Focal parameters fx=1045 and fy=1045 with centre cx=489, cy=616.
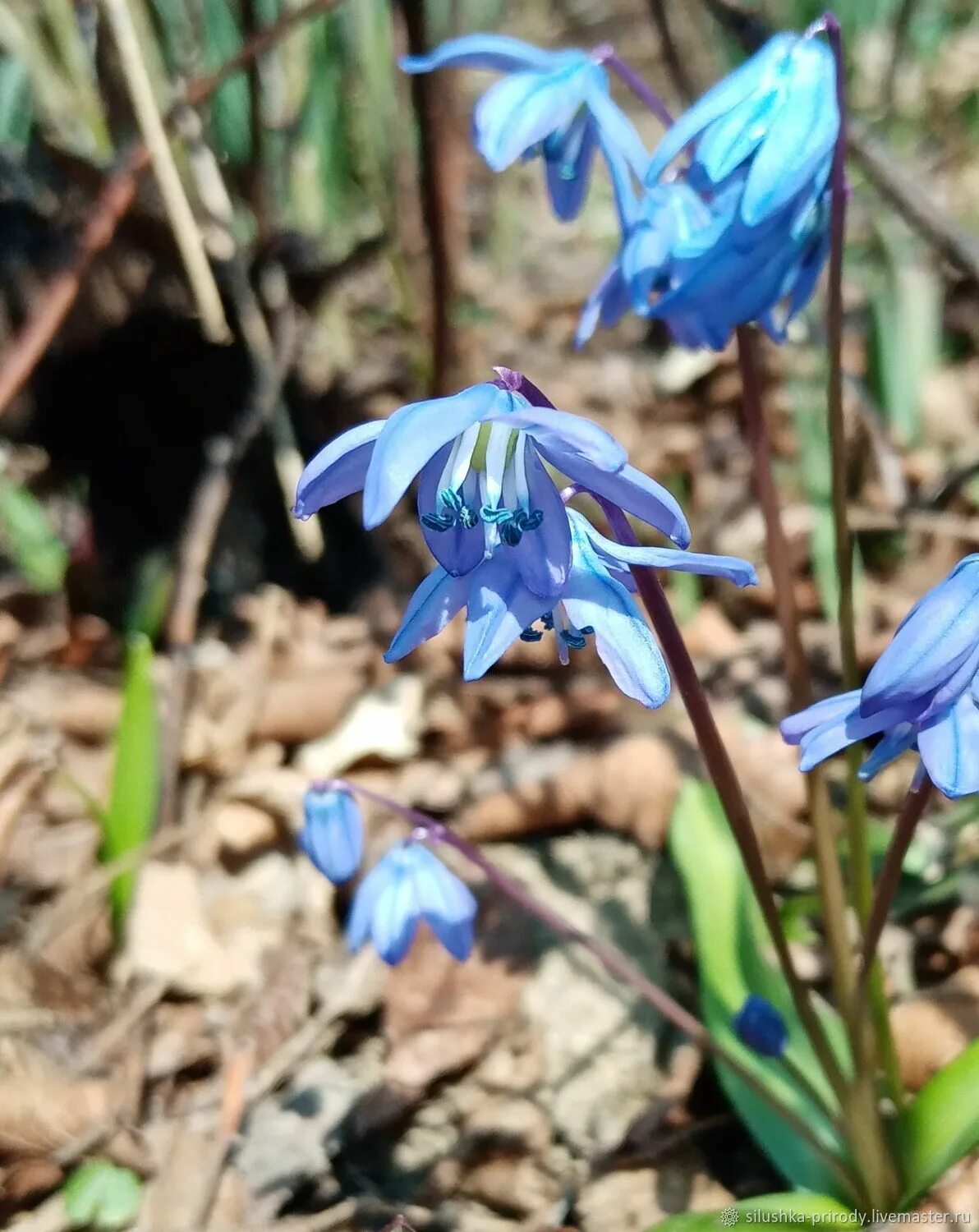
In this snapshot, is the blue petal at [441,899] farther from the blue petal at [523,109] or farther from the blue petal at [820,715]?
the blue petal at [523,109]

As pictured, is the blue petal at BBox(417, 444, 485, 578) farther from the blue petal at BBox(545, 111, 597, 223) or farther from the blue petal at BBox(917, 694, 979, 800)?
the blue petal at BBox(545, 111, 597, 223)

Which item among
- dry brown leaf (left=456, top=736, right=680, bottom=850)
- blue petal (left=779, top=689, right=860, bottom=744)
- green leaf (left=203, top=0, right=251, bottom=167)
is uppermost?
green leaf (left=203, top=0, right=251, bottom=167)

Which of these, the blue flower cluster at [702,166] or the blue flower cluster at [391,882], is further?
the blue flower cluster at [391,882]

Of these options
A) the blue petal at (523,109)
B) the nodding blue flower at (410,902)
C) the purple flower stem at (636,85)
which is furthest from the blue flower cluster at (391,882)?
the purple flower stem at (636,85)

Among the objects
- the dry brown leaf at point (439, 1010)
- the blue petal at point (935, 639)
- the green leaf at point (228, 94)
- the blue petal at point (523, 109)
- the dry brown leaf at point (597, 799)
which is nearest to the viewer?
the blue petal at point (935, 639)

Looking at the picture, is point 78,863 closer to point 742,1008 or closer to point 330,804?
point 330,804

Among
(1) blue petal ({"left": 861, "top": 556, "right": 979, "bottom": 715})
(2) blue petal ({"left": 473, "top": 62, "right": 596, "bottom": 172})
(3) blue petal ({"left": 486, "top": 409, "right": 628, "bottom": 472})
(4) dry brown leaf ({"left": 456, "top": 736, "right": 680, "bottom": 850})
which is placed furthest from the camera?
(4) dry brown leaf ({"left": 456, "top": 736, "right": 680, "bottom": 850})

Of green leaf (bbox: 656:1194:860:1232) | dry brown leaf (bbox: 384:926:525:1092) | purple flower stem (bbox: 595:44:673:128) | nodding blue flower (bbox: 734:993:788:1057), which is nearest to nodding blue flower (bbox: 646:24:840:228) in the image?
purple flower stem (bbox: 595:44:673:128)

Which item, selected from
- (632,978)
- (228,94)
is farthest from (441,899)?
(228,94)
